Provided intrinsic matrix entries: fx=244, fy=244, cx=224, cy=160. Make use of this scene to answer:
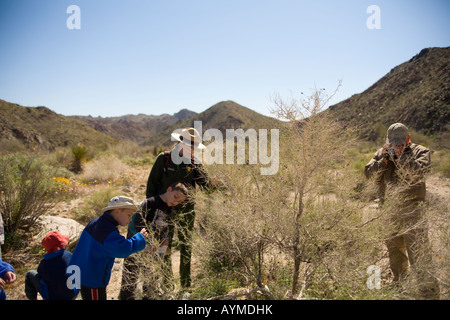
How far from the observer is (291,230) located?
1821 millimetres

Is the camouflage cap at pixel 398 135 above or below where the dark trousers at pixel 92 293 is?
above

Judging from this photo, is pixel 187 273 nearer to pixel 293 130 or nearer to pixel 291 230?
pixel 291 230

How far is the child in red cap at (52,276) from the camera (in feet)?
7.50

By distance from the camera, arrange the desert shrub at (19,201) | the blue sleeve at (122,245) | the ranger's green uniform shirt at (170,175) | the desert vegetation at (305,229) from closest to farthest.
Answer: the desert vegetation at (305,229) → the blue sleeve at (122,245) → the ranger's green uniform shirt at (170,175) → the desert shrub at (19,201)

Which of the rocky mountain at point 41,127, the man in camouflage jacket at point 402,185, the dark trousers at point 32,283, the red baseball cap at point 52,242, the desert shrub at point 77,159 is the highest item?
the rocky mountain at point 41,127

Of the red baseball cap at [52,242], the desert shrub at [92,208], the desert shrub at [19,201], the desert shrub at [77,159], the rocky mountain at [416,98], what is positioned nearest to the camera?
the red baseball cap at [52,242]

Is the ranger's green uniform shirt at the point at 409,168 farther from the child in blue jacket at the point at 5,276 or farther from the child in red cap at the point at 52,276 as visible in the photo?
the child in blue jacket at the point at 5,276

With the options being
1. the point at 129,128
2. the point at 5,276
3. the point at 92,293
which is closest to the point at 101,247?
the point at 92,293

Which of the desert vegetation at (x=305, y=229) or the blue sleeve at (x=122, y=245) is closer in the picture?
the desert vegetation at (x=305, y=229)

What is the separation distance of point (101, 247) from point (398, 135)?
3.09m

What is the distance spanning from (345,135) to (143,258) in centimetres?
196

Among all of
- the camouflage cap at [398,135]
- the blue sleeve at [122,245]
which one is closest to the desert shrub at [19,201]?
the blue sleeve at [122,245]

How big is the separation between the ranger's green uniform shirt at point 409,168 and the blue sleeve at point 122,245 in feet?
7.82
